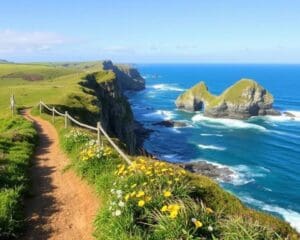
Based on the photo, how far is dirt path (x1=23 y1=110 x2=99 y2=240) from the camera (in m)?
11.2

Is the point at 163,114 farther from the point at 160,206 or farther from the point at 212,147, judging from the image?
the point at 160,206

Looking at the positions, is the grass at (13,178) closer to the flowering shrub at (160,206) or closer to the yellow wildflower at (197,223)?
the flowering shrub at (160,206)

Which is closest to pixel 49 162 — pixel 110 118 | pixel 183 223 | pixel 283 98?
pixel 183 223


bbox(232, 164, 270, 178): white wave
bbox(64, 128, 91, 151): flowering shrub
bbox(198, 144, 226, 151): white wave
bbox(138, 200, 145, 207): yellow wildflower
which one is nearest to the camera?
bbox(138, 200, 145, 207): yellow wildflower

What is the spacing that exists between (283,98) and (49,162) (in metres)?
186

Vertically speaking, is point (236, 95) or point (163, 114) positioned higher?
point (236, 95)

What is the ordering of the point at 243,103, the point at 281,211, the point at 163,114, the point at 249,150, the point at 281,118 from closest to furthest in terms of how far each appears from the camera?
1. the point at 281,211
2. the point at 249,150
3. the point at 281,118
4. the point at 243,103
5. the point at 163,114

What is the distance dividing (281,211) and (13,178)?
46.5 meters

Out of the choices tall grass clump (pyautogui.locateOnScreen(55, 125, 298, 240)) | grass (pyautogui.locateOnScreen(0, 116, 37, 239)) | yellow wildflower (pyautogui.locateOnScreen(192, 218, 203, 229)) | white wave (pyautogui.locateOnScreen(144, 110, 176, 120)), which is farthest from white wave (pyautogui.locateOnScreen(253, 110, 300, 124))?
yellow wildflower (pyautogui.locateOnScreen(192, 218, 203, 229))

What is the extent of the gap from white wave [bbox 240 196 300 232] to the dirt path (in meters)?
39.8

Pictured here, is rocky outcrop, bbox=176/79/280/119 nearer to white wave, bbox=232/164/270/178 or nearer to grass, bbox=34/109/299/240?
white wave, bbox=232/164/270/178

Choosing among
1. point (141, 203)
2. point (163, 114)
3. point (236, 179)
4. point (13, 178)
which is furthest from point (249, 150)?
point (141, 203)

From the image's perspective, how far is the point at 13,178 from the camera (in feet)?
47.4

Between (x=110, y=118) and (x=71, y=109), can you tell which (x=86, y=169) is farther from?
(x=110, y=118)
